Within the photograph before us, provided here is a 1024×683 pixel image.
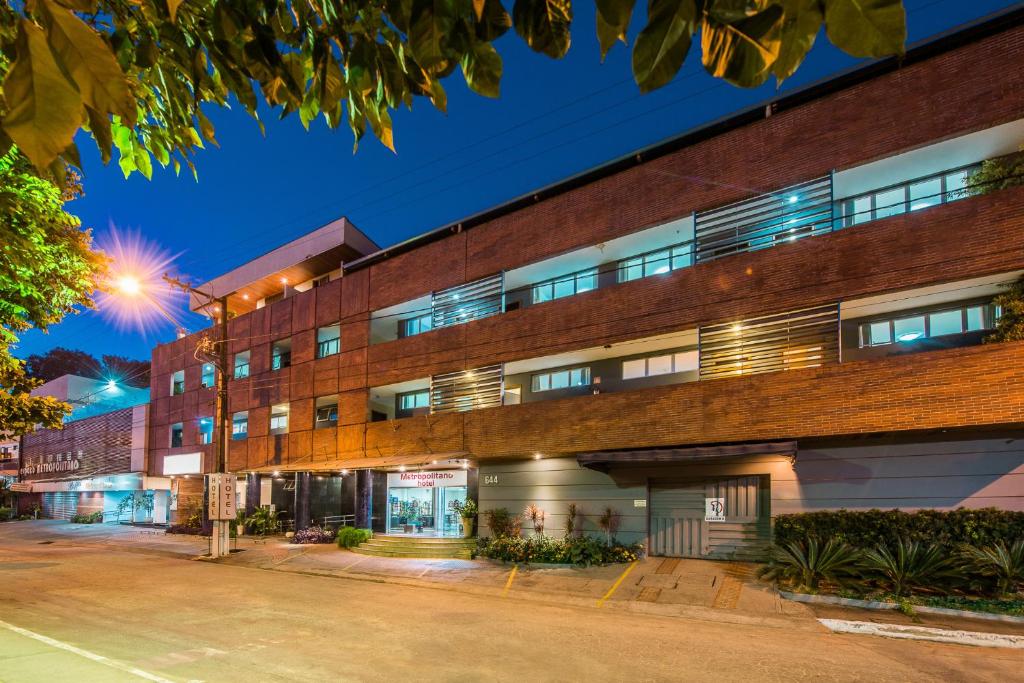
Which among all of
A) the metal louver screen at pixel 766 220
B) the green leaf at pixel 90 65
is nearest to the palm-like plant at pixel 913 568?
the metal louver screen at pixel 766 220

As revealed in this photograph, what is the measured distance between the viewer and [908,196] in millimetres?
15680

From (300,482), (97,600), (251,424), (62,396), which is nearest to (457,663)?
(97,600)

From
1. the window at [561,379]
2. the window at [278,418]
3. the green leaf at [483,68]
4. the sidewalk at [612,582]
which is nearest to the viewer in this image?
the green leaf at [483,68]

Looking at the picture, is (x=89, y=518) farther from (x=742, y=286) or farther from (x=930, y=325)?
(x=930, y=325)

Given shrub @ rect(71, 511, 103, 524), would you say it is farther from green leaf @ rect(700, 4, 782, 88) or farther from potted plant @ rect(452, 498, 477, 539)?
green leaf @ rect(700, 4, 782, 88)

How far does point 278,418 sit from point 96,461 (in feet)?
72.9

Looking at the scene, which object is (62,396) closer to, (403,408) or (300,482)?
(300,482)

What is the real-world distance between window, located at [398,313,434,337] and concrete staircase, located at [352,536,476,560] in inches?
308

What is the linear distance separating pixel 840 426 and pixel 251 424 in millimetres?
27937

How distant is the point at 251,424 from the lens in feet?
108

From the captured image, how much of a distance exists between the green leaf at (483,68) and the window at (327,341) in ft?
89.3

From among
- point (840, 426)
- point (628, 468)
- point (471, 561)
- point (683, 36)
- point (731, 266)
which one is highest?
point (731, 266)

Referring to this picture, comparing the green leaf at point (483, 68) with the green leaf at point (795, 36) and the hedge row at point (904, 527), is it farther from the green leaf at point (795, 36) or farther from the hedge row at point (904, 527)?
the hedge row at point (904, 527)

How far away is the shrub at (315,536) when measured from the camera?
88.2 ft
